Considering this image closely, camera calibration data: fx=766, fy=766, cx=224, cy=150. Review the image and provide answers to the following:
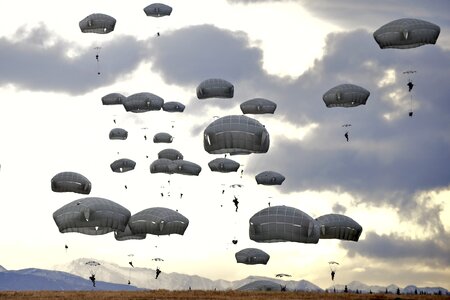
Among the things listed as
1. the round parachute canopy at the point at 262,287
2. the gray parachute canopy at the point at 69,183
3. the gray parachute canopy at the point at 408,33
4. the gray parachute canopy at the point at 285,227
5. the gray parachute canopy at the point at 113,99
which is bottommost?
the round parachute canopy at the point at 262,287

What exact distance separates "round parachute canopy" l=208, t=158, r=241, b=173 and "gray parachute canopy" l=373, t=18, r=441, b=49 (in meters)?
28.1

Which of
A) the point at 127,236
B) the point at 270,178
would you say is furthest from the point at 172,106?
the point at 127,236

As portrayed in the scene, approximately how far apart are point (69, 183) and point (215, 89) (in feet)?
68.0

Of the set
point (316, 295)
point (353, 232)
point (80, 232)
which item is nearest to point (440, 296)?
point (316, 295)

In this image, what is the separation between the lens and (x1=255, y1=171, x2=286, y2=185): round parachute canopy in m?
101

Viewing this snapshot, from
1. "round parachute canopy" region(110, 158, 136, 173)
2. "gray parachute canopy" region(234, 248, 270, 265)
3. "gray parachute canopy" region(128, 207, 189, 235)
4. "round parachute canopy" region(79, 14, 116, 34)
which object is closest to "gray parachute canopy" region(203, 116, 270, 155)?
"gray parachute canopy" region(128, 207, 189, 235)

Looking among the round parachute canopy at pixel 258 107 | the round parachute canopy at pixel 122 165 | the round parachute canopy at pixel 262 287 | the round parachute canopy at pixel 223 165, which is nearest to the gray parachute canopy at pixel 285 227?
the round parachute canopy at pixel 262 287

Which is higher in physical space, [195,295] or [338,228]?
[338,228]

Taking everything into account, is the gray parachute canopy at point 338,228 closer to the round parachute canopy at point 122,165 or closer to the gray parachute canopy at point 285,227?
the gray parachute canopy at point 285,227

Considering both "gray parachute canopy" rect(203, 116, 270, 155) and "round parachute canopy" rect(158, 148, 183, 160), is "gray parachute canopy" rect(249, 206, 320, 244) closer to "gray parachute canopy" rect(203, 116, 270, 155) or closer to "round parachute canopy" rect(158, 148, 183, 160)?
"gray parachute canopy" rect(203, 116, 270, 155)

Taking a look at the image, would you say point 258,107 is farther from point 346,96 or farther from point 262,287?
point 262,287

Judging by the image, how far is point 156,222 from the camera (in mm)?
74812

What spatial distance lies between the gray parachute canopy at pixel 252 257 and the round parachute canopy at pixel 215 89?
1937 cm

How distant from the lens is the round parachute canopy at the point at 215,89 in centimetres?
9162
